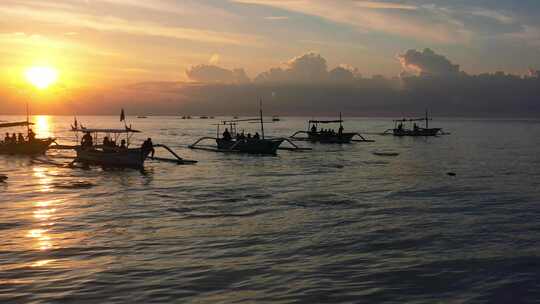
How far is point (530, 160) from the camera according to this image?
55625mm

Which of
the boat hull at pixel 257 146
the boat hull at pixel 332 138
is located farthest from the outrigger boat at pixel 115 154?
the boat hull at pixel 332 138

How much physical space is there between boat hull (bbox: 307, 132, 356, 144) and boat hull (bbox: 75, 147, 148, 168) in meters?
42.3

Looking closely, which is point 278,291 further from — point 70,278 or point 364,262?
point 70,278

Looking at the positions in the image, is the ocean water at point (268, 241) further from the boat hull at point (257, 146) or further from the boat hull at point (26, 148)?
the boat hull at point (257, 146)

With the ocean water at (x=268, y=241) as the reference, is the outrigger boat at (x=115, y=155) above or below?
above

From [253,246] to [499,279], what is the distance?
736 cm

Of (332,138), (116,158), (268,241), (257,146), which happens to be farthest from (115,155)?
(332,138)

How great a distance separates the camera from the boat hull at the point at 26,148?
5538 centimetres

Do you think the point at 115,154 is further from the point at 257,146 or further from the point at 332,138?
the point at 332,138

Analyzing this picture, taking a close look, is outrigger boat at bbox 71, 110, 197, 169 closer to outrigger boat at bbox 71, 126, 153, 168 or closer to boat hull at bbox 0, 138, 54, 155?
outrigger boat at bbox 71, 126, 153, 168

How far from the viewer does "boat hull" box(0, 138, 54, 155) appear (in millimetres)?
55375

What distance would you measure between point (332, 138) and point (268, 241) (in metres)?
64.6

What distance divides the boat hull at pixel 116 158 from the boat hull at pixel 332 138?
42.3m

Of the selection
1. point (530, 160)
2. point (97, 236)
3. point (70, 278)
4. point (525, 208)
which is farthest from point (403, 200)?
point (530, 160)
